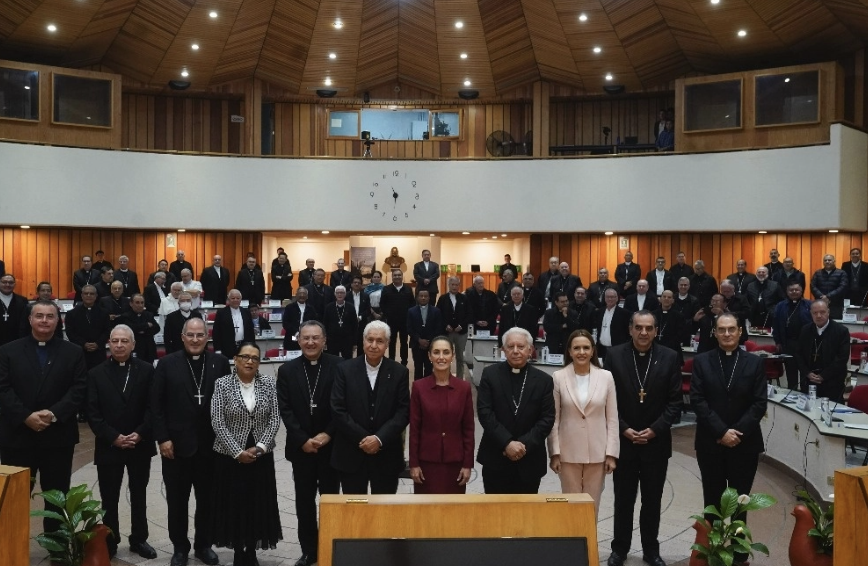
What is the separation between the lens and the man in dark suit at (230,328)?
9508mm

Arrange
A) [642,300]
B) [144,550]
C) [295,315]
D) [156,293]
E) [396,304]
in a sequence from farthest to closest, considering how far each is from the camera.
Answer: [396,304]
[156,293]
[642,300]
[295,315]
[144,550]

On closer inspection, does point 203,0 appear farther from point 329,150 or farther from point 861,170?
point 861,170

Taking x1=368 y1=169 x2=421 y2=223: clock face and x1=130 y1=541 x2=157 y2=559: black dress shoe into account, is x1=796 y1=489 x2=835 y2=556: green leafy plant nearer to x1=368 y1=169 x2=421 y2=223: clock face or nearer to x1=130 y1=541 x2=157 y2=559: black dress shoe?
x1=130 y1=541 x2=157 y2=559: black dress shoe

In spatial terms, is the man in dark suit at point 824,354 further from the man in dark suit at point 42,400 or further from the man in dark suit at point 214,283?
the man in dark suit at point 214,283

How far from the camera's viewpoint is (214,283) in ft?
45.6

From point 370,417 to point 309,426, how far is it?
41 cm

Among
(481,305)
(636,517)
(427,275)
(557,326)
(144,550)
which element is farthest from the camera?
(427,275)

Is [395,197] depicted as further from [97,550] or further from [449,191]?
[97,550]

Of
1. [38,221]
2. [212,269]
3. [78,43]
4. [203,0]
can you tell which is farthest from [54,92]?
[212,269]

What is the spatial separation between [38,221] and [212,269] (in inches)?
133

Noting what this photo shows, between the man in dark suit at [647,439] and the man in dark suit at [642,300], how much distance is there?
17.1ft

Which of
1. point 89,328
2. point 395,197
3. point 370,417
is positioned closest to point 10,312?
point 89,328

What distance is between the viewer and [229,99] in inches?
698

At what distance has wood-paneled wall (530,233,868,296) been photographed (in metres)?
14.8
